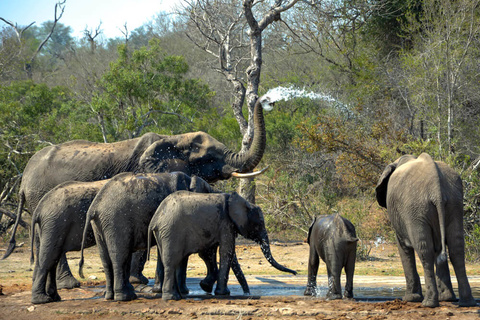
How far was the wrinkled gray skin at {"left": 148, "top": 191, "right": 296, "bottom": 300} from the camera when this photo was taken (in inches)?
362

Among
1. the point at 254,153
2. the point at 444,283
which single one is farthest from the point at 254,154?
the point at 444,283

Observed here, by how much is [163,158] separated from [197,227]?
2.59 metres

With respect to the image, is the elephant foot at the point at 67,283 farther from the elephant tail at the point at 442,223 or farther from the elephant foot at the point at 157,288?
the elephant tail at the point at 442,223

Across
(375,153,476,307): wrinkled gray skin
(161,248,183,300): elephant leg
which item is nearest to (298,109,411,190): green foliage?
(375,153,476,307): wrinkled gray skin

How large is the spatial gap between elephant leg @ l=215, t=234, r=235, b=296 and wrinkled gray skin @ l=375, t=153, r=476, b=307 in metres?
2.47

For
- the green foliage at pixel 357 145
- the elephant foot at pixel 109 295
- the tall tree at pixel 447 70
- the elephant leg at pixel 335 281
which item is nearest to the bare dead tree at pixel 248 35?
the green foliage at pixel 357 145

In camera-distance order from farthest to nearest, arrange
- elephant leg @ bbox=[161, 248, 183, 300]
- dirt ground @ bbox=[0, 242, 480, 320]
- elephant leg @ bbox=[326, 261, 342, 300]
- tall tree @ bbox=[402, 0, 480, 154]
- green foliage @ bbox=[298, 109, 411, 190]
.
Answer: green foliage @ bbox=[298, 109, 411, 190] → tall tree @ bbox=[402, 0, 480, 154] → elephant leg @ bbox=[161, 248, 183, 300] → elephant leg @ bbox=[326, 261, 342, 300] → dirt ground @ bbox=[0, 242, 480, 320]

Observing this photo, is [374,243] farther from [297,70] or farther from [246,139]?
[297,70]

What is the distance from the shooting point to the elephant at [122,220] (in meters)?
9.33

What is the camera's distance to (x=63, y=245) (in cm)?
976

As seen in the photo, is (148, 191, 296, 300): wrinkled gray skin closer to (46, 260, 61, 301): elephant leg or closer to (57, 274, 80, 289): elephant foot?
(46, 260, 61, 301): elephant leg

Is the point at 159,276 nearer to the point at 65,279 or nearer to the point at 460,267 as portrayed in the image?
the point at 65,279

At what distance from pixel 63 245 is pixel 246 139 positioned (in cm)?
1025

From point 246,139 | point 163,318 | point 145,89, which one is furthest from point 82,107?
point 163,318
